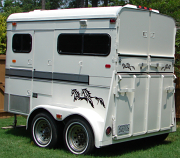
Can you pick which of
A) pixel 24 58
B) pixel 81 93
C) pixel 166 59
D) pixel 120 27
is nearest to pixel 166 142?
pixel 166 59

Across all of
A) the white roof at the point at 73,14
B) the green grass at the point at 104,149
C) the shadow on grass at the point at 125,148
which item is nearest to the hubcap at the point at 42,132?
the green grass at the point at 104,149

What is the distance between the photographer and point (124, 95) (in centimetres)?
673

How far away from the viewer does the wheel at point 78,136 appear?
21.4 feet

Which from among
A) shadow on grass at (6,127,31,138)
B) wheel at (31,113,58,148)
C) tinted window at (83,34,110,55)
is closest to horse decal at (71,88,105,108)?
wheel at (31,113,58,148)

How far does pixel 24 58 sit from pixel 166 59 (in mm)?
3405

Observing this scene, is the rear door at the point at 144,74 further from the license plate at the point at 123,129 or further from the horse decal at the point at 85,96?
the horse decal at the point at 85,96

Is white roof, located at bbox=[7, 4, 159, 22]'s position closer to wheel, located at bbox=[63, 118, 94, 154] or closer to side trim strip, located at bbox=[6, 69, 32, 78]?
side trim strip, located at bbox=[6, 69, 32, 78]

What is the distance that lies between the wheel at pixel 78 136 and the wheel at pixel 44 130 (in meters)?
0.37

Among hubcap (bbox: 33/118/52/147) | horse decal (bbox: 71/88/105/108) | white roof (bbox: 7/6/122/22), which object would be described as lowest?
hubcap (bbox: 33/118/52/147)

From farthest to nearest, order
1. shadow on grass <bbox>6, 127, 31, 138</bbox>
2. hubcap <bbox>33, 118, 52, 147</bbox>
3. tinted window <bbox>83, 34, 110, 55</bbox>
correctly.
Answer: shadow on grass <bbox>6, 127, 31, 138</bbox> → hubcap <bbox>33, 118, 52, 147</bbox> → tinted window <bbox>83, 34, 110, 55</bbox>

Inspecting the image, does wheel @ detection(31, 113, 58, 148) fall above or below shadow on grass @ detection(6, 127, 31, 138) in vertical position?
above

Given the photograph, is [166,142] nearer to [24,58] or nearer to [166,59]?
[166,59]

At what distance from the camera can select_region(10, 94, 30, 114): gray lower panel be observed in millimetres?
8188

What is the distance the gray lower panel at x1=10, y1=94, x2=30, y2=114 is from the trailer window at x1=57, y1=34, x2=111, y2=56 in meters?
1.63
